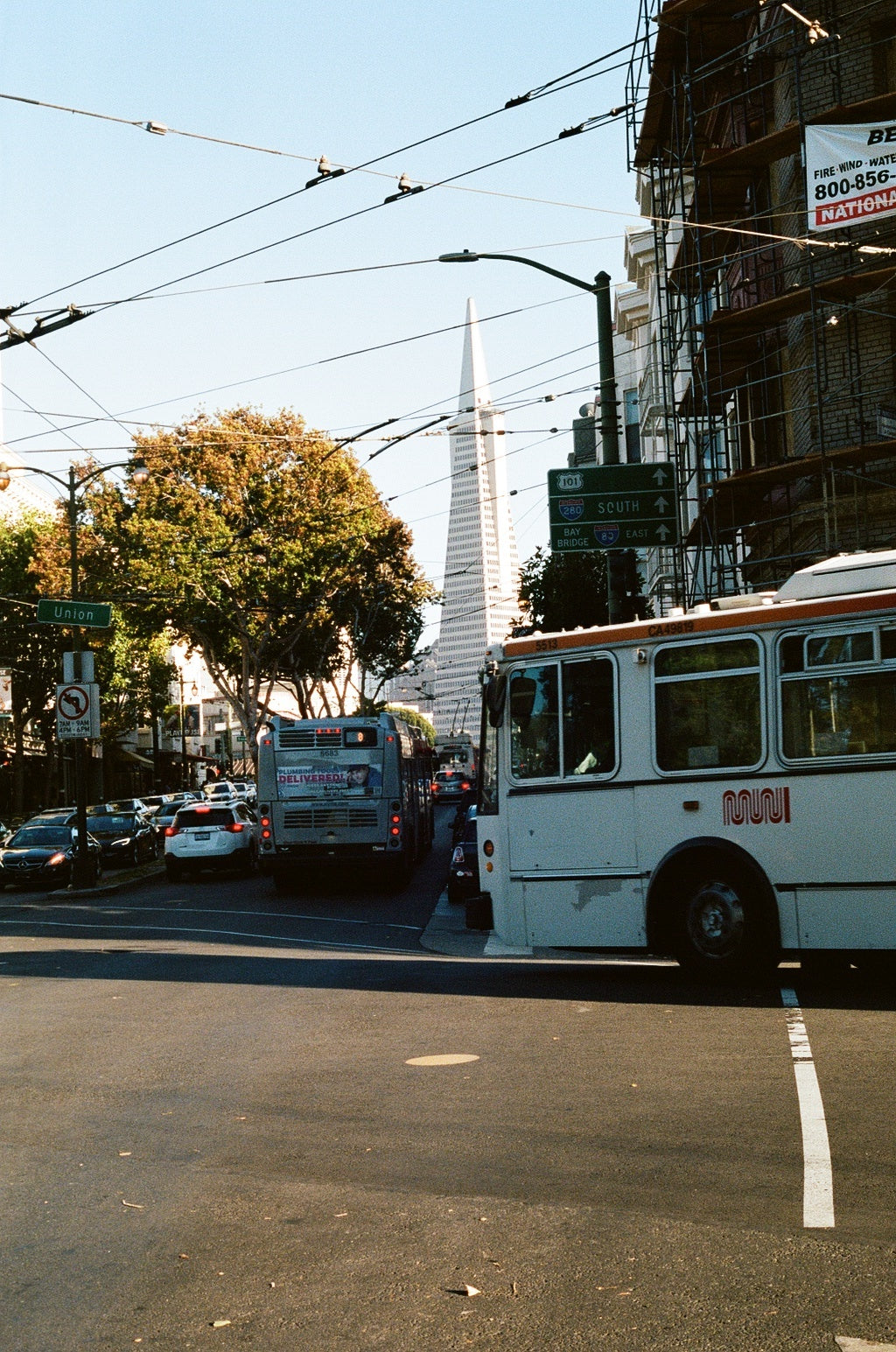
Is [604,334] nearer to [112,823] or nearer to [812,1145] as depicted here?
[812,1145]

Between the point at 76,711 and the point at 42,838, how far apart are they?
160 inches

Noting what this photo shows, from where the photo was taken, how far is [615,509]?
66.9 ft

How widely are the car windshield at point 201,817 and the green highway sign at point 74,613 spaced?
4719 mm

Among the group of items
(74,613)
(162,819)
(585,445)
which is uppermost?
(585,445)

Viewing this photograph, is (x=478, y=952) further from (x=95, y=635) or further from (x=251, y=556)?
(x=95, y=635)

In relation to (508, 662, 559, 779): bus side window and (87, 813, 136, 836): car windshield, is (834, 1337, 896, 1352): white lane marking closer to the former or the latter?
(508, 662, 559, 779): bus side window

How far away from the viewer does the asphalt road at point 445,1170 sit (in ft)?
15.2

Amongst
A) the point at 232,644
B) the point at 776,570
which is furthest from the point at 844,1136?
the point at 232,644

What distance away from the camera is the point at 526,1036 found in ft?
32.6

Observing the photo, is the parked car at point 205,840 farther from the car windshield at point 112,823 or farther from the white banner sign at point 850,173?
the white banner sign at point 850,173

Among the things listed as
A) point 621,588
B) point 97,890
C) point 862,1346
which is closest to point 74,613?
point 97,890

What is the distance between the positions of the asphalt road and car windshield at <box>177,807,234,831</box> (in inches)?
749

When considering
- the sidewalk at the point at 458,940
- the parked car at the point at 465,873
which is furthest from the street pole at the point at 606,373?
the parked car at the point at 465,873

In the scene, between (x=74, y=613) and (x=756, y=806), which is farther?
(x=74, y=613)
